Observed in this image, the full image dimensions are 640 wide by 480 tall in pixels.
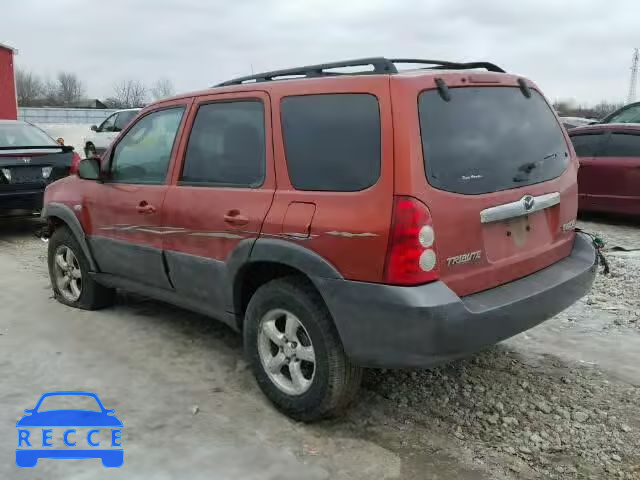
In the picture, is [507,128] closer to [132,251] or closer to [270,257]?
[270,257]

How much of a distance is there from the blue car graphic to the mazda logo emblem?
96.3 inches

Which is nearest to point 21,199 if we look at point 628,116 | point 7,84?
point 628,116

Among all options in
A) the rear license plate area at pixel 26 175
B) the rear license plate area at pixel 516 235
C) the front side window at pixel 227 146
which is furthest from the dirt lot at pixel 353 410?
the rear license plate area at pixel 26 175

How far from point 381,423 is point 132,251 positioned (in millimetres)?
2216

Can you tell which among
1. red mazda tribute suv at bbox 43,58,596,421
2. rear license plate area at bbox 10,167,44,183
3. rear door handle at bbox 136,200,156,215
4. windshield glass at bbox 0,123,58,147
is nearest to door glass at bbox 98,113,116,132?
windshield glass at bbox 0,123,58,147

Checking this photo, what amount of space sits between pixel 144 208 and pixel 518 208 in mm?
2510

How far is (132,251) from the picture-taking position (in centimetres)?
447

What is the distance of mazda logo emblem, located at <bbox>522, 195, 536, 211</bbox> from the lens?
329 centimetres

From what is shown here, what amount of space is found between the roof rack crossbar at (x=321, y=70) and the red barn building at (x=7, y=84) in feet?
85.9

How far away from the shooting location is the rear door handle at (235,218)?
350 centimetres

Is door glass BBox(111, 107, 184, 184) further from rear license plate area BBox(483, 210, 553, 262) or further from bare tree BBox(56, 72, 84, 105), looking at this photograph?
bare tree BBox(56, 72, 84, 105)

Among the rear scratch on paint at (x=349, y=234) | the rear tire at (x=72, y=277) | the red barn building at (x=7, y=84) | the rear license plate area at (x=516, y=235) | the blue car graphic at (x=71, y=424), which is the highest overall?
the red barn building at (x=7, y=84)

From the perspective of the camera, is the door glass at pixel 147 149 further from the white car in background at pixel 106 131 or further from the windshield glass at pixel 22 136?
the white car in background at pixel 106 131

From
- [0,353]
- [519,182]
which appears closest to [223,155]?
[519,182]
